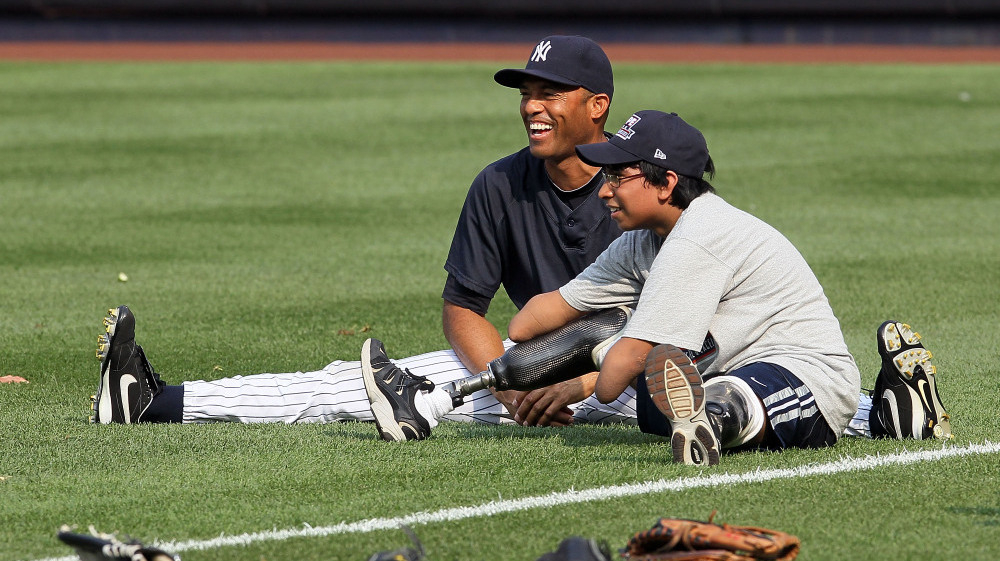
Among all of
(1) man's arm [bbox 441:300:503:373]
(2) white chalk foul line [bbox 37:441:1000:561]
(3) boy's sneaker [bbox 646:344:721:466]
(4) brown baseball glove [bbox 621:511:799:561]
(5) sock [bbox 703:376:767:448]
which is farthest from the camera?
(1) man's arm [bbox 441:300:503:373]

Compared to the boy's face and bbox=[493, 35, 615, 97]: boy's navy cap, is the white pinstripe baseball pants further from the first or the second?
bbox=[493, 35, 615, 97]: boy's navy cap

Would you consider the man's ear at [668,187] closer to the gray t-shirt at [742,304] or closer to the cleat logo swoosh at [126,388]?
the gray t-shirt at [742,304]

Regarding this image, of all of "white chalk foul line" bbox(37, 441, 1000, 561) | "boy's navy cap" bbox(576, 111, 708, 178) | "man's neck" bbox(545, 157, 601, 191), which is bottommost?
"white chalk foul line" bbox(37, 441, 1000, 561)

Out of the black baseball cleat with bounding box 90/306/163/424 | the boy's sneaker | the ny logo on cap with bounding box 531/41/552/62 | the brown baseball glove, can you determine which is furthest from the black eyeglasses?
the black baseball cleat with bounding box 90/306/163/424

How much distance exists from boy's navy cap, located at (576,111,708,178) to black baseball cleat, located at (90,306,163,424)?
1.97 metres

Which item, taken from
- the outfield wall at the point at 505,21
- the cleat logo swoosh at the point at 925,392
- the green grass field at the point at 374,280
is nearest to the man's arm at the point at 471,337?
the green grass field at the point at 374,280

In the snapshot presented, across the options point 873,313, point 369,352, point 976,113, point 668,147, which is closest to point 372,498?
point 369,352

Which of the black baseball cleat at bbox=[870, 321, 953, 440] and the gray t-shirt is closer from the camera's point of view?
the gray t-shirt

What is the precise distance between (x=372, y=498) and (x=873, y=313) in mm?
4648

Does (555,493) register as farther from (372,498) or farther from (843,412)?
(843,412)

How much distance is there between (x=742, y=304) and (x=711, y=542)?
142 centimetres

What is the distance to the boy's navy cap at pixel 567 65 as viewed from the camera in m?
5.69

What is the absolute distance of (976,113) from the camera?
61.9 feet

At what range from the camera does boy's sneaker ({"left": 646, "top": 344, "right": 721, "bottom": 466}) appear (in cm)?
434
